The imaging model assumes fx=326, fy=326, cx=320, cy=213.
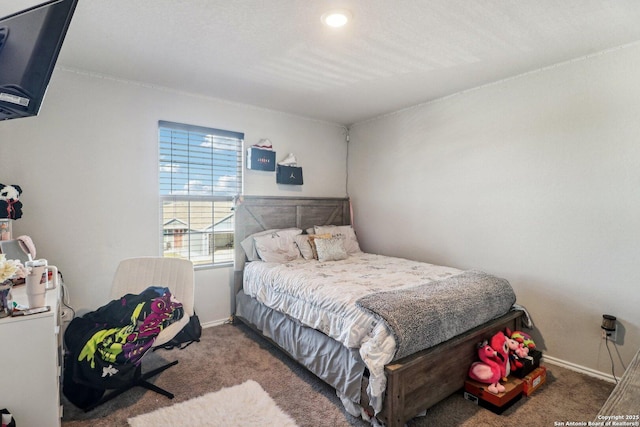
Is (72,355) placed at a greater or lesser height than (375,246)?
lesser

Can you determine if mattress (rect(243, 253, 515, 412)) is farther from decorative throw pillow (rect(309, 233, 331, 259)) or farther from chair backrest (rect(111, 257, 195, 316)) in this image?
chair backrest (rect(111, 257, 195, 316))

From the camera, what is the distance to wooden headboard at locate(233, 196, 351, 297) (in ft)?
11.7

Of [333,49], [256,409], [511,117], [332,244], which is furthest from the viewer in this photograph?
[332,244]

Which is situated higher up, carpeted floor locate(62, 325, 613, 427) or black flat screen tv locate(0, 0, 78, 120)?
black flat screen tv locate(0, 0, 78, 120)

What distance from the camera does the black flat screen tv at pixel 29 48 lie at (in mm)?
1231

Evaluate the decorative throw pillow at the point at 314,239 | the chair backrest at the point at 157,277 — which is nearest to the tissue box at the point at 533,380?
the decorative throw pillow at the point at 314,239

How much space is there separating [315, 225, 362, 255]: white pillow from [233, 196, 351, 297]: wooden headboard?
218mm

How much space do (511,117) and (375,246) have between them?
82.7 inches

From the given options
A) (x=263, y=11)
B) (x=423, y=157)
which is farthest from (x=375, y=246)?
(x=263, y=11)

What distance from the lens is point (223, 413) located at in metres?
2.03

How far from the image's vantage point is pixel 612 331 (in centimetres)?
243

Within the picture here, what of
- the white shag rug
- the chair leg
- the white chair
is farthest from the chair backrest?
the white shag rug

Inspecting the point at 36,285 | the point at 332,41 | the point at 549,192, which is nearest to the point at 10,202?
the point at 36,285

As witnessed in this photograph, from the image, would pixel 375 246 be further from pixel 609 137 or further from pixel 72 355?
pixel 72 355
